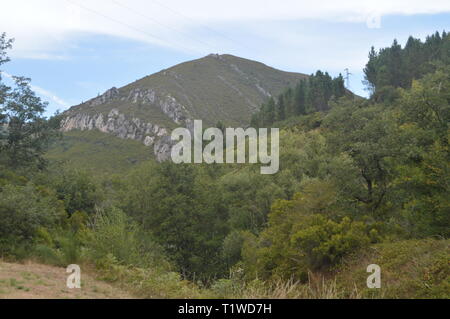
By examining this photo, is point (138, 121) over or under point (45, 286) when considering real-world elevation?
over

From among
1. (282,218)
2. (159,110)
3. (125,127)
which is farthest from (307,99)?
(125,127)

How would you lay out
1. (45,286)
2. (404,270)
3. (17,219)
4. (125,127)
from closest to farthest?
1. (45,286)
2. (404,270)
3. (17,219)
4. (125,127)

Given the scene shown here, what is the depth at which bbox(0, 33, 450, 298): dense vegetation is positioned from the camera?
10.5 metres

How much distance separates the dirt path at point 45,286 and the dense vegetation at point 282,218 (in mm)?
564

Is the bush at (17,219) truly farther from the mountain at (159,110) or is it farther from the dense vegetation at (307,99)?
the mountain at (159,110)

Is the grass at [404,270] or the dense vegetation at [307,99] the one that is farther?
the dense vegetation at [307,99]

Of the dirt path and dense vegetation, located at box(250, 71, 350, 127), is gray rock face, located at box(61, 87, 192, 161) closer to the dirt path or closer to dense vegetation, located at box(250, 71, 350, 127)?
dense vegetation, located at box(250, 71, 350, 127)

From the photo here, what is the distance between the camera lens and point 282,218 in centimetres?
2280

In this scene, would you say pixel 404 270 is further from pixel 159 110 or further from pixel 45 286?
pixel 159 110

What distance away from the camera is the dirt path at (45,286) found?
7.66 meters

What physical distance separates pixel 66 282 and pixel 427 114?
17118mm

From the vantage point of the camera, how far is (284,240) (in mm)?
20203

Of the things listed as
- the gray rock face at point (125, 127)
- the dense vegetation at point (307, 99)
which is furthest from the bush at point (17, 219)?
the gray rock face at point (125, 127)

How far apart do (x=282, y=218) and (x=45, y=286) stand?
16.2m
